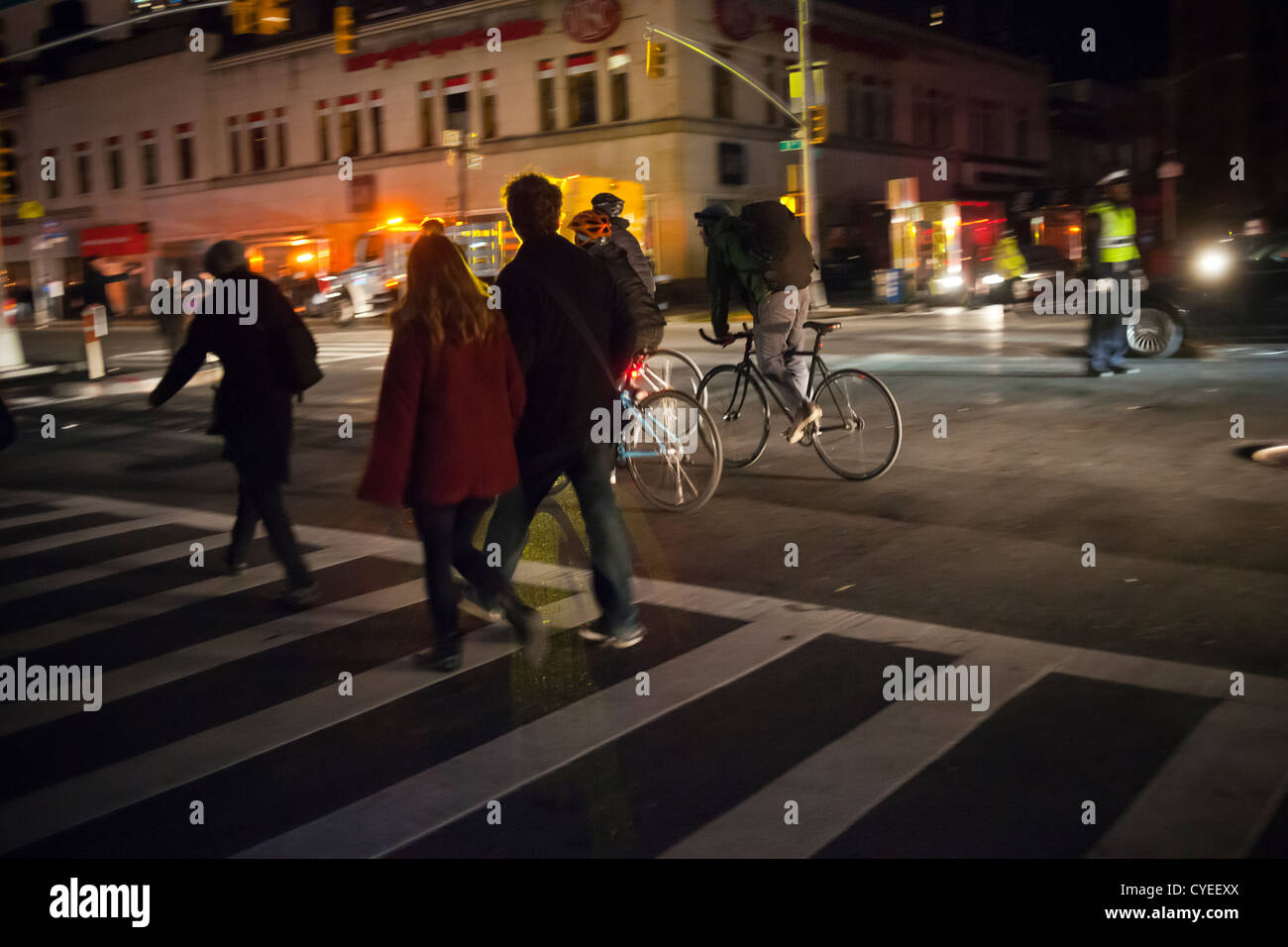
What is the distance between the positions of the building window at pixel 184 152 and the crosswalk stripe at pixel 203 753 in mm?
54188

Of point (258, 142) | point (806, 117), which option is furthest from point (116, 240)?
point (806, 117)

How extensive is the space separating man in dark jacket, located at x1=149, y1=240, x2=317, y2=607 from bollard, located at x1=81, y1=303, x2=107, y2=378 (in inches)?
565

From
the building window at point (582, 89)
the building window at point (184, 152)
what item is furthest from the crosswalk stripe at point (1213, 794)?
the building window at point (184, 152)

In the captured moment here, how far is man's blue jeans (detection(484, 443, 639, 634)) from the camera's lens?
559 centimetres

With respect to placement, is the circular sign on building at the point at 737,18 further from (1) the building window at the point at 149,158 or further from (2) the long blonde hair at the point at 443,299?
(2) the long blonde hair at the point at 443,299

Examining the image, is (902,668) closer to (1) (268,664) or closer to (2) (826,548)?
Answer: (2) (826,548)

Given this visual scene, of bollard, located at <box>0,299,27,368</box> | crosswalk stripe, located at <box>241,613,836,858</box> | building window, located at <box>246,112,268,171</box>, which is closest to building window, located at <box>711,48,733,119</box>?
building window, located at <box>246,112,268,171</box>

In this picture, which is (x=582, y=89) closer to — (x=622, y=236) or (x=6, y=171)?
(x=6, y=171)

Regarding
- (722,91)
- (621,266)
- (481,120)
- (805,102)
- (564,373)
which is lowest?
(564,373)

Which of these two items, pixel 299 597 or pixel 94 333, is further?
pixel 94 333

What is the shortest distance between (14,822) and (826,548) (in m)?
4.46

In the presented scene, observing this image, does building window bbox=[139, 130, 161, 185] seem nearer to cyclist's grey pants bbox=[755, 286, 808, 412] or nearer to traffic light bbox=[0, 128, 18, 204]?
traffic light bbox=[0, 128, 18, 204]

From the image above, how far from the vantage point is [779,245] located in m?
8.71

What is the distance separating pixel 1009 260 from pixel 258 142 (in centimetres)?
3520
